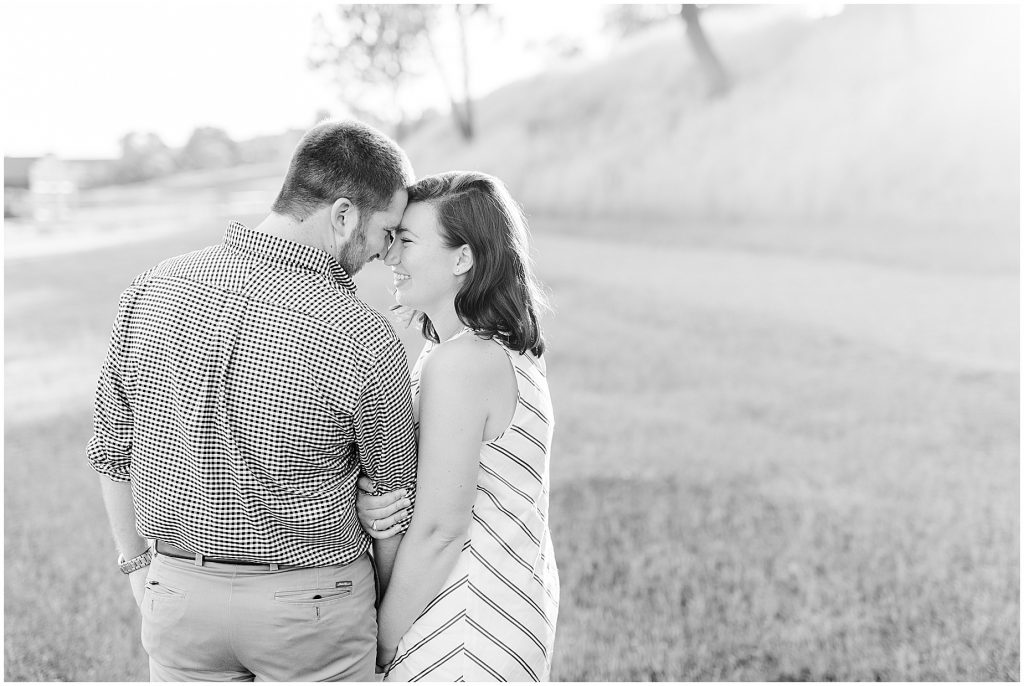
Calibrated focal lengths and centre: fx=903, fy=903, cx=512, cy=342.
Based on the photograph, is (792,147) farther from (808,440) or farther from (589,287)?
(808,440)

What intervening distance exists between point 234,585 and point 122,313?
2.06ft

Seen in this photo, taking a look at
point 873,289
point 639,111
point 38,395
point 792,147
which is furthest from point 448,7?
point 38,395

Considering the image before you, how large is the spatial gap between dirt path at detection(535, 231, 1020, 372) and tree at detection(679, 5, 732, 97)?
14.0 ft

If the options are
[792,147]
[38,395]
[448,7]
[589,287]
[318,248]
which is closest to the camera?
[318,248]

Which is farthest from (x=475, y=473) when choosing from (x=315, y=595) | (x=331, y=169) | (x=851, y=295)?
(x=851, y=295)

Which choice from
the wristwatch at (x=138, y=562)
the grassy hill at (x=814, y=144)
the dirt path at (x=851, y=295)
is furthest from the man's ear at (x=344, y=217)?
the grassy hill at (x=814, y=144)

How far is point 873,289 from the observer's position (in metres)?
10.5

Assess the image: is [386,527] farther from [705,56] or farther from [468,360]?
[705,56]

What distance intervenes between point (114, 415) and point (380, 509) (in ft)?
2.09

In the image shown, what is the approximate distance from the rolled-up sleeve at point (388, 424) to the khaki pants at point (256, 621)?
0.75 ft

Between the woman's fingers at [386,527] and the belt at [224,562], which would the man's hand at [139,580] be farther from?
the woman's fingers at [386,527]

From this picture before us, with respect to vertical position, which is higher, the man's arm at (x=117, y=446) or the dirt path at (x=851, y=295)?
the man's arm at (x=117, y=446)

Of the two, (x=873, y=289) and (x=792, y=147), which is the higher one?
(x=792, y=147)

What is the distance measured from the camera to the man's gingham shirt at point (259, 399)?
1793 millimetres
